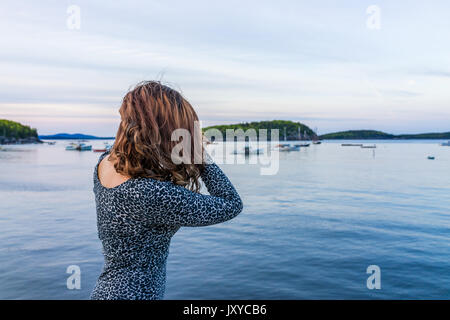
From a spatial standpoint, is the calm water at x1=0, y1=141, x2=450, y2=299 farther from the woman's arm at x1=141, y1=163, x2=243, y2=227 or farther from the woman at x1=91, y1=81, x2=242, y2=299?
the woman's arm at x1=141, y1=163, x2=243, y2=227

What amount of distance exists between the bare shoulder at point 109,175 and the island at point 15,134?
623ft

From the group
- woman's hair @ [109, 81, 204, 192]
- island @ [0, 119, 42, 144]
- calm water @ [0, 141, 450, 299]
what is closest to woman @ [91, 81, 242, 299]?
woman's hair @ [109, 81, 204, 192]

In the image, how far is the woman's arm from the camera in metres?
1.65

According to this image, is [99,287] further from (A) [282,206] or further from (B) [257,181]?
(B) [257,181]

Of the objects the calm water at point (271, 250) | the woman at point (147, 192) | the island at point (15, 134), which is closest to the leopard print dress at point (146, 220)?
the woman at point (147, 192)

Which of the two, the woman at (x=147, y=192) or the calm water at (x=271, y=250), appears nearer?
the woman at (x=147, y=192)

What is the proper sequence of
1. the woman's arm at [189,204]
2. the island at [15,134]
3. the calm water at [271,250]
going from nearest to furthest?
the woman's arm at [189,204] < the calm water at [271,250] < the island at [15,134]

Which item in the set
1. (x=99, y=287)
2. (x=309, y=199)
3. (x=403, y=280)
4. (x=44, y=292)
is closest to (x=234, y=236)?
(x=403, y=280)

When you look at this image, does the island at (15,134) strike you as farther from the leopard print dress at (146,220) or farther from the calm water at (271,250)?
the leopard print dress at (146,220)

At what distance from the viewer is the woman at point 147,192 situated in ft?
5.49
